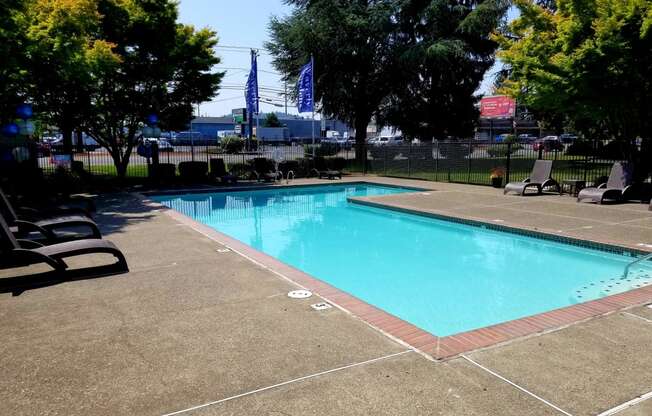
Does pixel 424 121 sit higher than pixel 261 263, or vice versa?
pixel 424 121

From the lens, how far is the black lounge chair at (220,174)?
66.6 ft

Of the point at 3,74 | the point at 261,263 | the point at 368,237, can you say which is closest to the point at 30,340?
the point at 261,263

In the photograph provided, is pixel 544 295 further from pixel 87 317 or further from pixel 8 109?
pixel 8 109

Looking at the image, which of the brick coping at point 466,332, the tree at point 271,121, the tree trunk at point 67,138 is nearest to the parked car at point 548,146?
the brick coping at point 466,332

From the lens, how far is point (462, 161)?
22281 mm

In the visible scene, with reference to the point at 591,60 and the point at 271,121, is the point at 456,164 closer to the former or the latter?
the point at 591,60

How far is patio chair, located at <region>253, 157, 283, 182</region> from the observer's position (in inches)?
841

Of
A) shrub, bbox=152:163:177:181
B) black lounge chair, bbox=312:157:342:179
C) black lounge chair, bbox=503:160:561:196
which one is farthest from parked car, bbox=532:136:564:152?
shrub, bbox=152:163:177:181

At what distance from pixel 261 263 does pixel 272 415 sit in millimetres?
4261

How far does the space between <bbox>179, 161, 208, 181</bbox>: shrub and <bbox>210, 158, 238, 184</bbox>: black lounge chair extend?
0.53 meters

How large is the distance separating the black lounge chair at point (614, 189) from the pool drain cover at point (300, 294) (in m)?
11.1

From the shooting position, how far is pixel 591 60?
13484mm

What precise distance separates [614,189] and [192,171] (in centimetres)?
1551

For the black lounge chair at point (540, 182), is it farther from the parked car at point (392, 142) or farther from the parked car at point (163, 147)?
the parked car at point (163, 147)
